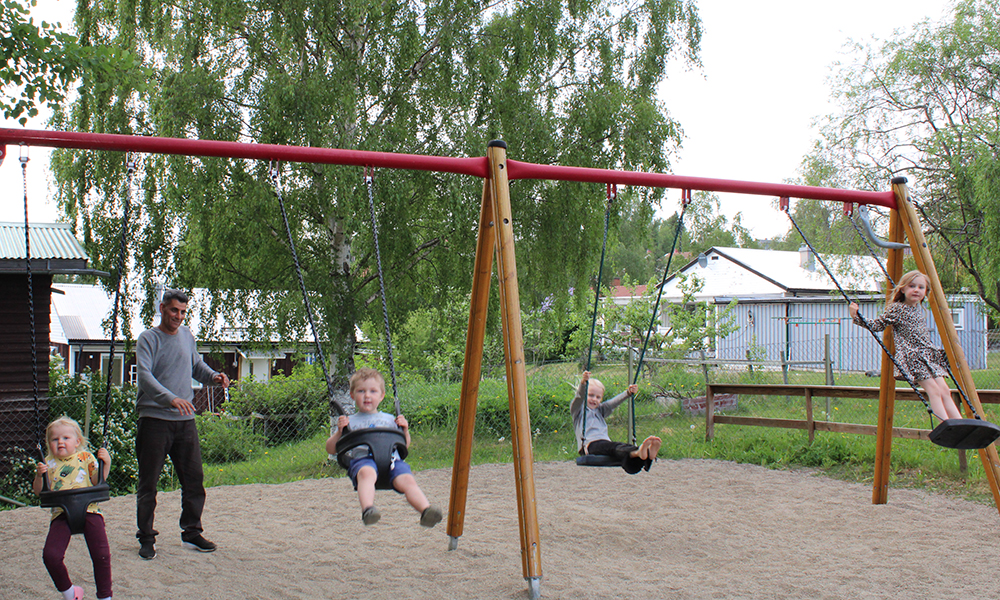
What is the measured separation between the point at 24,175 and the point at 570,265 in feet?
19.5

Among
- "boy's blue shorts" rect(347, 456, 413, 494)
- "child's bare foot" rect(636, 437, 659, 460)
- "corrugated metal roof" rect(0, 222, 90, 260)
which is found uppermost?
"corrugated metal roof" rect(0, 222, 90, 260)

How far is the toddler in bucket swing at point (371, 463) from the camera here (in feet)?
11.5

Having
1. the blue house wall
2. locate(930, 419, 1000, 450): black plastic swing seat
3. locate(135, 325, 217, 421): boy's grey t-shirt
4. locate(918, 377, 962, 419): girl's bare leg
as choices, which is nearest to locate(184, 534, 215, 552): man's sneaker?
locate(135, 325, 217, 421): boy's grey t-shirt

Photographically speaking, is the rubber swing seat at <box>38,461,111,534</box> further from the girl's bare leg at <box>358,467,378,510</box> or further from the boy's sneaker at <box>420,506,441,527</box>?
the boy's sneaker at <box>420,506,441,527</box>

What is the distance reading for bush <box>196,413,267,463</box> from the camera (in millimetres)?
9672

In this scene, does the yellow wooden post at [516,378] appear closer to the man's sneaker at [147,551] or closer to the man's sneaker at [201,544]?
the man's sneaker at [201,544]

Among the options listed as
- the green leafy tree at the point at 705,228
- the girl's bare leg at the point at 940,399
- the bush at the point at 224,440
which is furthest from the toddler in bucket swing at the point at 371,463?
the green leafy tree at the point at 705,228

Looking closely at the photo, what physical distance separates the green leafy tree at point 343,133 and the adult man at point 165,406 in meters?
2.99

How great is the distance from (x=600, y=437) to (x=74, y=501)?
3.28 m

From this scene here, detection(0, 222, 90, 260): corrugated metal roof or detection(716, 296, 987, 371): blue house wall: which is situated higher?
detection(0, 222, 90, 260): corrugated metal roof

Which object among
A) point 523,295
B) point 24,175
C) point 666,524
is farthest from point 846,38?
point 24,175

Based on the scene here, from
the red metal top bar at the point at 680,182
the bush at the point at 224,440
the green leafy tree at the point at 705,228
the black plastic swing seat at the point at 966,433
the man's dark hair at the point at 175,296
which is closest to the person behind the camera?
the black plastic swing seat at the point at 966,433

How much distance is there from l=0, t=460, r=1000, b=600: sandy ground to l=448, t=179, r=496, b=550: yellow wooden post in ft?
1.08

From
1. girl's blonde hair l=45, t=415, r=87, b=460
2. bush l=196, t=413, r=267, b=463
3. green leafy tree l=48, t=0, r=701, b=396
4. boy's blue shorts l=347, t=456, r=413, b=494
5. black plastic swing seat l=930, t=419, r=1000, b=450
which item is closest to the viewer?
girl's blonde hair l=45, t=415, r=87, b=460
